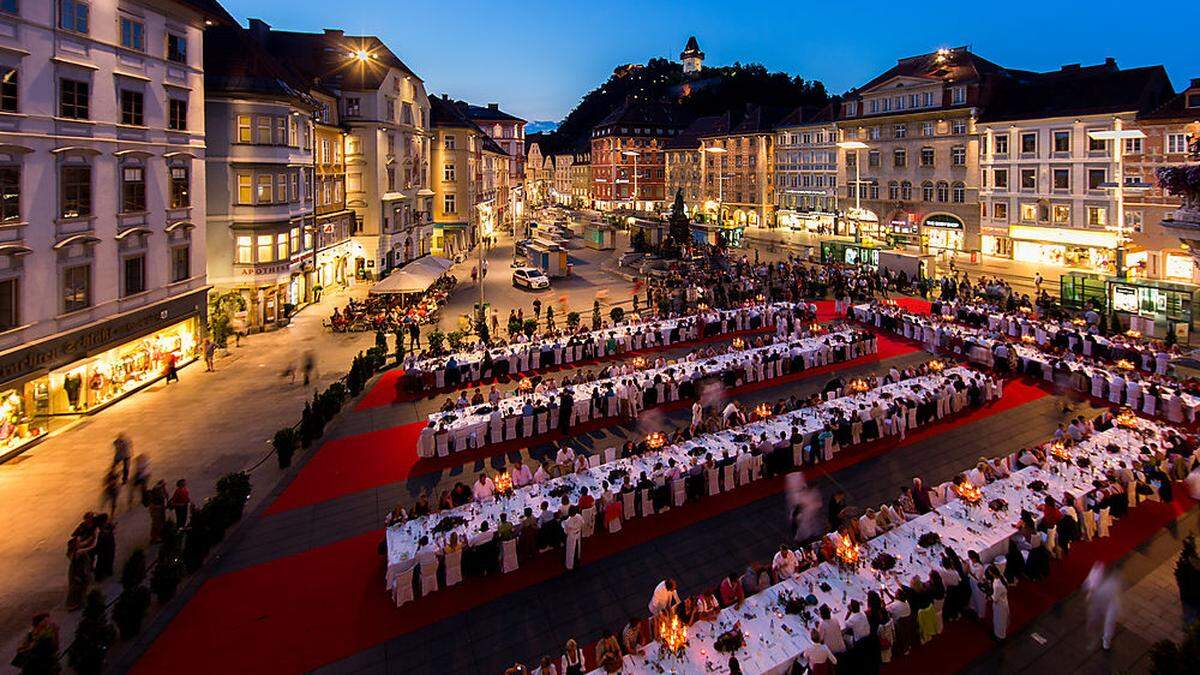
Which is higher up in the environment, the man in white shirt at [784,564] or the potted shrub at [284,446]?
the potted shrub at [284,446]

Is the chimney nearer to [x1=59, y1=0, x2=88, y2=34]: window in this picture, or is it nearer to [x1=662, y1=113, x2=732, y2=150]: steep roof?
[x1=59, y1=0, x2=88, y2=34]: window

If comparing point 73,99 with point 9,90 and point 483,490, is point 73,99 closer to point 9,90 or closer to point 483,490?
point 9,90

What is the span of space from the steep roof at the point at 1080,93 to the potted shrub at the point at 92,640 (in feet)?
214

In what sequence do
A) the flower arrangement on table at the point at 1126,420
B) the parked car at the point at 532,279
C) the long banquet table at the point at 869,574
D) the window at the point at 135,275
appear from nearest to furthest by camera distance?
the long banquet table at the point at 869,574, the flower arrangement on table at the point at 1126,420, the window at the point at 135,275, the parked car at the point at 532,279

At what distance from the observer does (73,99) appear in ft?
68.6

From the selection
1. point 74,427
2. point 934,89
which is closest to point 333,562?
point 74,427

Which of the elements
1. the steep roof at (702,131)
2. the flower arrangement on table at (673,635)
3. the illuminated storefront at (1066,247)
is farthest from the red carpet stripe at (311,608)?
the steep roof at (702,131)

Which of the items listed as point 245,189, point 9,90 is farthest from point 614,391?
point 245,189

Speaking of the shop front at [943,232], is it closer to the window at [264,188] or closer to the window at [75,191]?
the window at [264,188]

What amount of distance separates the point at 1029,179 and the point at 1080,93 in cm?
755

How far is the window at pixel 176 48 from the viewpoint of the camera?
85.1ft

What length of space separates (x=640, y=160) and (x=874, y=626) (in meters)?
127

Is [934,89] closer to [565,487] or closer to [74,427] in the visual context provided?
[565,487]

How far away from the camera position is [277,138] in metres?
33.7
